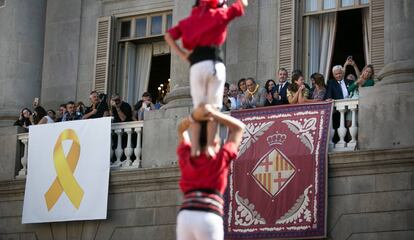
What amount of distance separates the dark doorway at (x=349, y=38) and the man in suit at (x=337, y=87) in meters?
3.69

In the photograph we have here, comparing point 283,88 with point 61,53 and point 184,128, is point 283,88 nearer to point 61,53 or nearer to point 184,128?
point 61,53

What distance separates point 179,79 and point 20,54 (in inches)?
205

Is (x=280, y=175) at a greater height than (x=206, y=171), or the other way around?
(x=280, y=175)

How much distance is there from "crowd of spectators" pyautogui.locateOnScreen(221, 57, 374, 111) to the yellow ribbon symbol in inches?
143

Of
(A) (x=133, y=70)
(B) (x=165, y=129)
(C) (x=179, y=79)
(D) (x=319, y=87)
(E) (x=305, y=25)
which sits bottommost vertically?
(B) (x=165, y=129)

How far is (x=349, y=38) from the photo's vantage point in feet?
86.8

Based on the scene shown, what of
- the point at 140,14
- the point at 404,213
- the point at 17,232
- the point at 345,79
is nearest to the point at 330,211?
the point at 404,213

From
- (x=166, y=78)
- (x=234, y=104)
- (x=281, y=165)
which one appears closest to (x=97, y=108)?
(x=234, y=104)

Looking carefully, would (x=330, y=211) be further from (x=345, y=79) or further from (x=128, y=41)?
(x=128, y=41)

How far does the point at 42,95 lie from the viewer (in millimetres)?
30078

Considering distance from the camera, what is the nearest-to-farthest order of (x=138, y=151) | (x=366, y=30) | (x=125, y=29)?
1. (x=138, y=151)
2. (x=366, y=30)
3. (x=125, y=29)

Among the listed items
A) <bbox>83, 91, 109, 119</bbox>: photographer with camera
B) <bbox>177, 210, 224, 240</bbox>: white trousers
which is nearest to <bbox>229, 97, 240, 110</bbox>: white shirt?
<bbox>83, 91, 109, 119</bbox>: photographer with camera

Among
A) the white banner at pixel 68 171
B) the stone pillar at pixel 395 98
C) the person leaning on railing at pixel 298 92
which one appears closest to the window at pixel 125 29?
the white banner at pixel 68 171

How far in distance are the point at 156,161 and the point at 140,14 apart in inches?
248
